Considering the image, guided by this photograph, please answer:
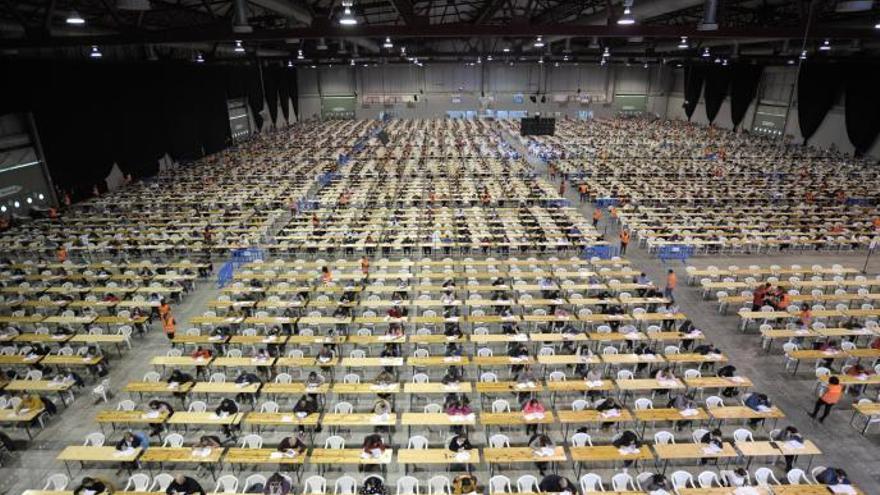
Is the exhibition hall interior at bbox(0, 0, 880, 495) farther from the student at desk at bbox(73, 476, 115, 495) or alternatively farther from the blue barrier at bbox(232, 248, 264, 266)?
the blue barrier at bbox(232, 248, 264, 266)

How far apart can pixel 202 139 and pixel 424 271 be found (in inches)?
1391

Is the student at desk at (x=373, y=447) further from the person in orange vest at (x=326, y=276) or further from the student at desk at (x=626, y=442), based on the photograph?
the person in orange vest at (x=326, y=276)

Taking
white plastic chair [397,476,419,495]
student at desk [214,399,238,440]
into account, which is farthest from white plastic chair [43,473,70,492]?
white plastic chair [397,476,419,495]

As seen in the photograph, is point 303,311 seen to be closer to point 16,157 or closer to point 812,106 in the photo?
point 16,157

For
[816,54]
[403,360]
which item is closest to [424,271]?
[403,360]

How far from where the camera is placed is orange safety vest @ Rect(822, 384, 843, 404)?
37.7 ft

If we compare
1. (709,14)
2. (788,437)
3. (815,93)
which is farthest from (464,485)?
(815,93)

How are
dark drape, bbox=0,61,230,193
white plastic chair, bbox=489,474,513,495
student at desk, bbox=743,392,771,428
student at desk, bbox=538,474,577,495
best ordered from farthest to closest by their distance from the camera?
1. dark drape, bbox=0,61,230,193
2. student at desk, bbox=743,392,771,428
3. white plastic chair, bbox=489,474,513,495
4. student at desk, bbox=538,474,577,495

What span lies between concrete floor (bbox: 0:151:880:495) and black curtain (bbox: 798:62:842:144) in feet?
129

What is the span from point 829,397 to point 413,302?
11.6 metres

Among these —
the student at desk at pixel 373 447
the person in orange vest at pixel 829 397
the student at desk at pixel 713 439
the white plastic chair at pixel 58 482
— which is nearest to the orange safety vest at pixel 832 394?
the person in orange vest at pixel 829 397

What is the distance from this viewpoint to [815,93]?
148 ft

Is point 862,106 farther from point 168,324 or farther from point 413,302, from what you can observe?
point 168,324

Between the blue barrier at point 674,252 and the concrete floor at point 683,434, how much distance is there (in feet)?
12.8
